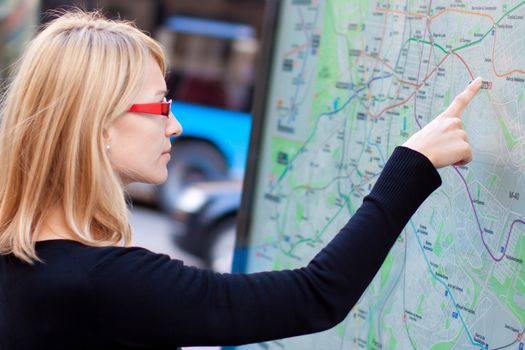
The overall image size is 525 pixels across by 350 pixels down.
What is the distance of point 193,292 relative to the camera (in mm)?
1524

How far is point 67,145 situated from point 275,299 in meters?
0.52

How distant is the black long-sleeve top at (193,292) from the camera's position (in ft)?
4.95

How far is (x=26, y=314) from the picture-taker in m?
1.57

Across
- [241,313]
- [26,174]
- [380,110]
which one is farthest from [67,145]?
[380,110]

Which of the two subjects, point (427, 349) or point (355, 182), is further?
point (355, 182)

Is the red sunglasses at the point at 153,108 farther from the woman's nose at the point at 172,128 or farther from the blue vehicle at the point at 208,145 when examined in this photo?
the blue vehicle at the point at 208,145

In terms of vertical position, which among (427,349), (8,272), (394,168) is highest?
(394,168)

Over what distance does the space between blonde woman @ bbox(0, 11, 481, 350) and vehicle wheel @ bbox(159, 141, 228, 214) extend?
28.9ft

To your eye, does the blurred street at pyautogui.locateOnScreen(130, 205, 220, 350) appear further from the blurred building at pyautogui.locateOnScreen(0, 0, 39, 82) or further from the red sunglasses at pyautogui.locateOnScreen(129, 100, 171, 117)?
the red sunglasses at pyautogui.locateOnScreen(129, 100, 171, 117)

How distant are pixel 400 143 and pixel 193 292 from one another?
67cm

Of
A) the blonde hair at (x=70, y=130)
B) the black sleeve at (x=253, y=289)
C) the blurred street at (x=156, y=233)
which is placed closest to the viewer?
the black sleeve at (x=253, y=289)

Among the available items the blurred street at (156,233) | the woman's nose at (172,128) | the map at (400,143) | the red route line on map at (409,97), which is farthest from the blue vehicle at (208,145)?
the woman's nose at (172,128)

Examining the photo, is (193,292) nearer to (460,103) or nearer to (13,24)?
(460,103)

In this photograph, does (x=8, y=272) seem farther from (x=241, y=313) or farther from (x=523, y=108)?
(x=523, y=108)
